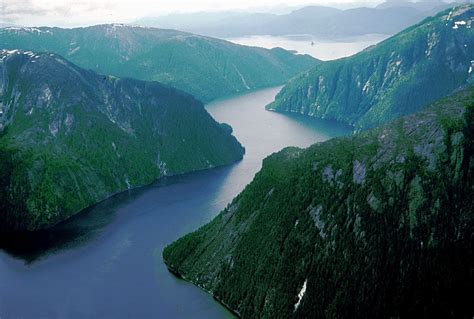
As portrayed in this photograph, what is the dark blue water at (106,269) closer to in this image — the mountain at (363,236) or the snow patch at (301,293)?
the mountain at (363,236)

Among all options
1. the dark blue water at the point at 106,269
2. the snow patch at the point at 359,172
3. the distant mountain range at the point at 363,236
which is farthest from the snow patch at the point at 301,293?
the snow patch at the point at 359,172

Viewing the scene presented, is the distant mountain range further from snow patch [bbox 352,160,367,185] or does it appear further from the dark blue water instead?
the dark blue water

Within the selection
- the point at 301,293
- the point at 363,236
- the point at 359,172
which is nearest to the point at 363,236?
the point at 363,236

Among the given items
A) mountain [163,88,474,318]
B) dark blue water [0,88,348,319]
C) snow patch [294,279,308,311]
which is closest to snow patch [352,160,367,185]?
mountain [163,88,474,318]

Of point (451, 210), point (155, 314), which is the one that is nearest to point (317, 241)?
point (451, 210)

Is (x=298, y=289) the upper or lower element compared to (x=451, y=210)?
lower

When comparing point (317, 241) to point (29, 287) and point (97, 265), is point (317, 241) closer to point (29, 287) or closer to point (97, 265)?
point (97, 265)

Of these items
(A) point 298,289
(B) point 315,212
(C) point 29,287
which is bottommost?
(C) point 29,287

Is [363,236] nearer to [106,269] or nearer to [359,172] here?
[359,172]

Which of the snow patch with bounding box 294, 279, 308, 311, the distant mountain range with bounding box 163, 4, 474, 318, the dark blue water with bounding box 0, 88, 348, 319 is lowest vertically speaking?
Answer: the dark blue water with bounding box 0, 88, 348, 319
